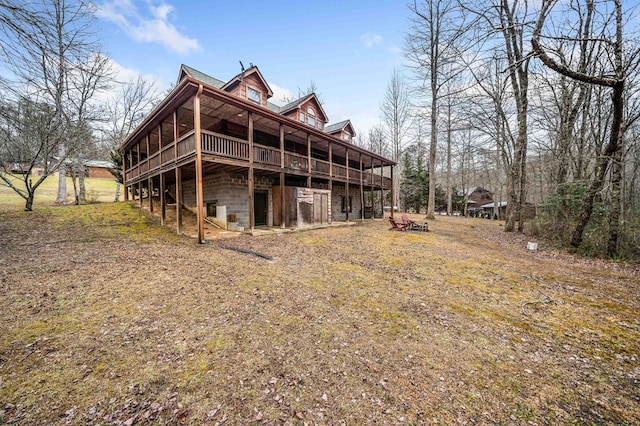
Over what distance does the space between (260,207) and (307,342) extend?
430 inches

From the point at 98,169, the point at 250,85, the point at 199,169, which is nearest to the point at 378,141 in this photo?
the point at 250,85

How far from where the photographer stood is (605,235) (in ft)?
26.7

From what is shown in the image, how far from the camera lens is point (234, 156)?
965 centimetres

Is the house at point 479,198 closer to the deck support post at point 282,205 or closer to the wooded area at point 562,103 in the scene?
the wooded area at point 562,103

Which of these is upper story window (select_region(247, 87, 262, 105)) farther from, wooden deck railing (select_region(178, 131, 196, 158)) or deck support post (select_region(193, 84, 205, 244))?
deck support post (select_region(193, 84, 205, 244))

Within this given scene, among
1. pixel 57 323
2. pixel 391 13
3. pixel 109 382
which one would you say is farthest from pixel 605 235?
pixel 57 323

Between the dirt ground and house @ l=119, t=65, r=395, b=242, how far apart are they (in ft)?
14.3

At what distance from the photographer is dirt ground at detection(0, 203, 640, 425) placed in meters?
2.08

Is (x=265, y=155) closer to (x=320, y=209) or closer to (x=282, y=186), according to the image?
(x=282, y=186)

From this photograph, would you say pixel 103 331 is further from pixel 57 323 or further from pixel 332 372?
pixel 332 372

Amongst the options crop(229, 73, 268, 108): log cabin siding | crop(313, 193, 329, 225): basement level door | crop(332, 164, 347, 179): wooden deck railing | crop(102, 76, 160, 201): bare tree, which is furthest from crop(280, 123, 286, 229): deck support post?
crop(102, 76, 160, 201): bare tree

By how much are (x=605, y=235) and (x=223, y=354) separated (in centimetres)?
1260

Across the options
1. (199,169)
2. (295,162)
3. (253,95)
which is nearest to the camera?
(199,169)

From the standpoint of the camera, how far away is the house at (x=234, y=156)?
9.02m
